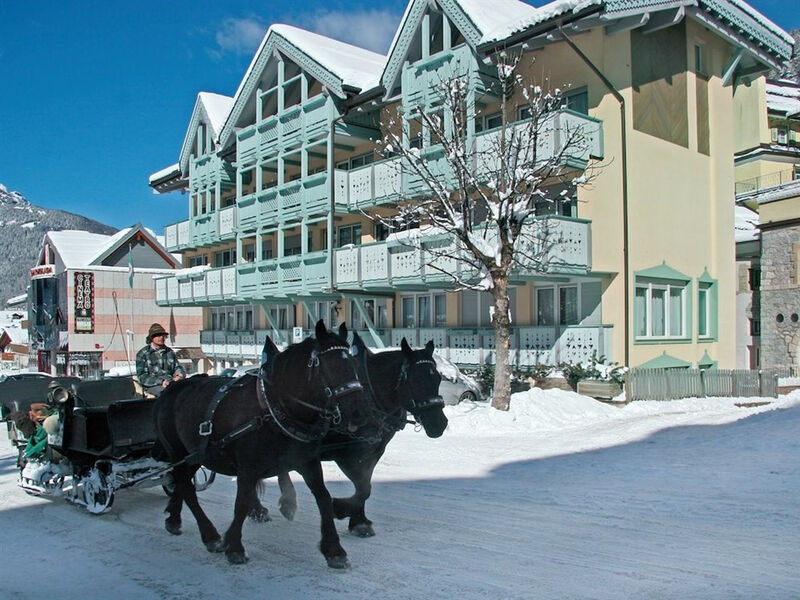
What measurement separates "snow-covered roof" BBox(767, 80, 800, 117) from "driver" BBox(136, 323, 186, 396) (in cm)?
4481

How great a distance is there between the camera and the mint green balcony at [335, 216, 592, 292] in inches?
775

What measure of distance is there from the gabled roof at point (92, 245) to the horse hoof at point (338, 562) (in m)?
46.6

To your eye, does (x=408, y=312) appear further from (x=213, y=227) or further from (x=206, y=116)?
(x=206, y=116)

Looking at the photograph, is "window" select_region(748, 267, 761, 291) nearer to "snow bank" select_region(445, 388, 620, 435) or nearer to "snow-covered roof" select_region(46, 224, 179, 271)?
"snow bank" select_region(445, 388, 620, 435)

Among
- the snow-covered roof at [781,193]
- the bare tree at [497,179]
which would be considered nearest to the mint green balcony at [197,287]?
the bare tree at [497,179]

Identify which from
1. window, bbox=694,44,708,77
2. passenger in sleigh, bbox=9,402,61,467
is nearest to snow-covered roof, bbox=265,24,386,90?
window, bbox=694,44,708,77

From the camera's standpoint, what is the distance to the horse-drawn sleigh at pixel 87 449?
28.1 feet

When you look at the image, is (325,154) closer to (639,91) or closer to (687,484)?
(639,91)

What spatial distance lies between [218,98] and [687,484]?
109ft

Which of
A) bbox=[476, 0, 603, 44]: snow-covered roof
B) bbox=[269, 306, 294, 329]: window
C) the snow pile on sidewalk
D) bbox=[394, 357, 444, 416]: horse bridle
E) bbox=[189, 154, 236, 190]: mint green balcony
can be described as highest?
bbox=[476, 0, 603, 44]: snow-covered roof

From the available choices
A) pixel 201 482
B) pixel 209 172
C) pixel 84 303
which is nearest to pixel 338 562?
pixel 201 482

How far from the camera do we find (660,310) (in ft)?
75.4

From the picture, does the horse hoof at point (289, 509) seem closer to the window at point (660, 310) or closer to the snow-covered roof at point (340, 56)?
the window at point (660, 310)

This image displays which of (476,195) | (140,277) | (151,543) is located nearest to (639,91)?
(476,195)
